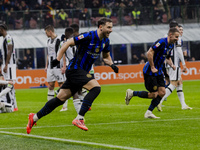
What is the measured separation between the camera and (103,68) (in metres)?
→ 28.5

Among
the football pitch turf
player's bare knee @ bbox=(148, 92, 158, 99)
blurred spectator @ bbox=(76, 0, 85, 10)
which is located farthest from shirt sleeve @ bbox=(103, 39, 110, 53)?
blurred spectator @ bbox=(76, 0, 85, 10)

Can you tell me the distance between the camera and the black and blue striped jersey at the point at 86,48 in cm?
827

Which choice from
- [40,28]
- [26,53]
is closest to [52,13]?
[40,28]

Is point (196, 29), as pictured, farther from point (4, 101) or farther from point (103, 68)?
point (4, 101)

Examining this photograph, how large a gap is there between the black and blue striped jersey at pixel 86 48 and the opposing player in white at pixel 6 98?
4791 mm

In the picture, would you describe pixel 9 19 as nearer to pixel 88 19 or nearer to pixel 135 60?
pixel 88 19

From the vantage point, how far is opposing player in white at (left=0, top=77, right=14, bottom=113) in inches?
504

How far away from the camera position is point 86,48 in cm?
834

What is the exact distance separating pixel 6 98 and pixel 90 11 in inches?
798

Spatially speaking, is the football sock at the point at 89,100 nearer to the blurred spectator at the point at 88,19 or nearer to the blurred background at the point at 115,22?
the blurred background at the point at 115,22

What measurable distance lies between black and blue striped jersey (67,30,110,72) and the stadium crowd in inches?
897

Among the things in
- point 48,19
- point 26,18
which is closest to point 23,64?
point 26,18

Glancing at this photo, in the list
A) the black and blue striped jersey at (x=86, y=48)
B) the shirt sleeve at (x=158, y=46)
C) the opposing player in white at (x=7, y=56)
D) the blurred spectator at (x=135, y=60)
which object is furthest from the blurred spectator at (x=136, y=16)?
the black and blue striped jersey at (x=86, y=48)

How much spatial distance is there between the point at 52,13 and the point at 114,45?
451 centimetres
